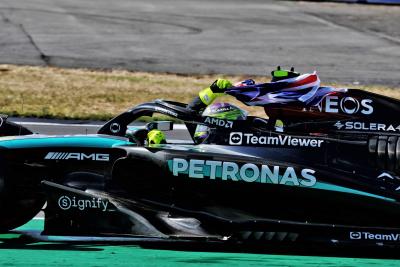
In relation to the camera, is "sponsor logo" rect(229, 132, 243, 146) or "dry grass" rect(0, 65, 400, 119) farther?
"dry grass" rect(0, 65, 400, 119)

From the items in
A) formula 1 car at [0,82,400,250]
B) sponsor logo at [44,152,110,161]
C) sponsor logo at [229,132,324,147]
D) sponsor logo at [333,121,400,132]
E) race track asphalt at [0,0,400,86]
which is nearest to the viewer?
formula 1 car at [0,82,400,250]

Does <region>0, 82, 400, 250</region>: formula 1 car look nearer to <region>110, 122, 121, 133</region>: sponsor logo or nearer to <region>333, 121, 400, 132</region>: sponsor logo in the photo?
Answer: <region>333, 121, 400, 132</region>: sponsor logo

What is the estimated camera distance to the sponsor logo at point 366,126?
27.6 ft

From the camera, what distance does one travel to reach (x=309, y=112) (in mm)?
8406

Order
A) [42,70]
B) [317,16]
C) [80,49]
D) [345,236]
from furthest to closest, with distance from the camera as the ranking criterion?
[317,16]
[80,49]
[42,70]
[345,236]

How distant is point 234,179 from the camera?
7914 mm

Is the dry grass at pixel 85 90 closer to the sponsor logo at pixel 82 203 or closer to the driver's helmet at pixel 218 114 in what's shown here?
the driver's helmet at pixel 218 114

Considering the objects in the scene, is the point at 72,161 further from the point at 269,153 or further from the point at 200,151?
the point at 269,153

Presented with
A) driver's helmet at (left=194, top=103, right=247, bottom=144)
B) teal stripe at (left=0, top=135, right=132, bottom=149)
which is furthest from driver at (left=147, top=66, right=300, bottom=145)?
teal stripe at (left=0, top=135, right=132, bottom=149)

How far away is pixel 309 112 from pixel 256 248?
51.9 inches

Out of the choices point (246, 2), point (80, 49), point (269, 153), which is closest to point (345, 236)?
point (269, 153)

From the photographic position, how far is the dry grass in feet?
49.3

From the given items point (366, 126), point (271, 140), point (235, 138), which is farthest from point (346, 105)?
point (235, 138)

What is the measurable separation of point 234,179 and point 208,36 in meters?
14.9
